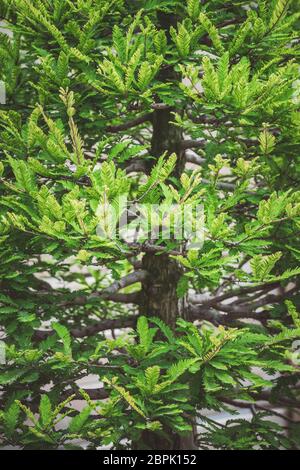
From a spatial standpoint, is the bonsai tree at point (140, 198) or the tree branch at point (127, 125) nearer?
the bonsai tree at point (140, 198)

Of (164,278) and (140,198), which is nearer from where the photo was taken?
(140,198)

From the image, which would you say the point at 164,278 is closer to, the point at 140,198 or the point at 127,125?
the point at 127,125

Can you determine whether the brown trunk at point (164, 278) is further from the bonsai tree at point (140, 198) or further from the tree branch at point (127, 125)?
the bonsai tree at point (140, 198)

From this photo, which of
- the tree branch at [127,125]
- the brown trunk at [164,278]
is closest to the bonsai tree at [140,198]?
the tree branch at [127,125]

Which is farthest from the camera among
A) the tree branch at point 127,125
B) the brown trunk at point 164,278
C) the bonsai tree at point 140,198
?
the brown trunk at point 164,278

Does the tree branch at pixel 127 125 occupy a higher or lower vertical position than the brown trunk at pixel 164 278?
higher

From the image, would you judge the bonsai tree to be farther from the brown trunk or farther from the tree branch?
the brown trunk

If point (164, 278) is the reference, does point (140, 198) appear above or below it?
above

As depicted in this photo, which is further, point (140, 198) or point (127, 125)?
point (127, 125)

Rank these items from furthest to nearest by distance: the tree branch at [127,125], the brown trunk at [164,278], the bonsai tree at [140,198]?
1. the brown trunk at [164,278]
2. the tree branch at [127,125]
3. the bonsai tree at [140,198]

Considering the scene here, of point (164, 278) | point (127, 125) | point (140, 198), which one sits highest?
point (127, 125)

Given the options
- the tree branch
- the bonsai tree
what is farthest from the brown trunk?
the bonsai tree

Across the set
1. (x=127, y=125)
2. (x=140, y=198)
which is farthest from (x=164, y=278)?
(x=140, y=198)

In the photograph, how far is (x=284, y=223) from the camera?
7.54 feet
